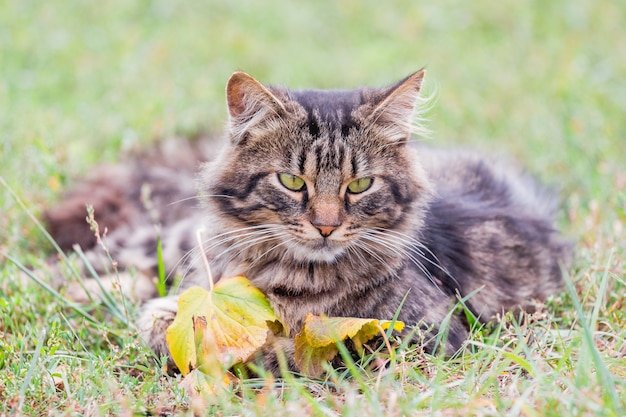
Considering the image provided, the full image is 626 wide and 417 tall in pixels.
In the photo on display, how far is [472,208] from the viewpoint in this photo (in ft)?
11.5

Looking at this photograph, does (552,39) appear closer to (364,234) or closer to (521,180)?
(521,180)

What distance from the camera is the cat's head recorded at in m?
2.77

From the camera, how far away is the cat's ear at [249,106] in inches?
110

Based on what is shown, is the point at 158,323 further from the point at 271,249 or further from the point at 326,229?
the point at 326,229

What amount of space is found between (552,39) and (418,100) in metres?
4.71

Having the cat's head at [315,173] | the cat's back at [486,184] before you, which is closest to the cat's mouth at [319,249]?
the cat's head at [315,173]

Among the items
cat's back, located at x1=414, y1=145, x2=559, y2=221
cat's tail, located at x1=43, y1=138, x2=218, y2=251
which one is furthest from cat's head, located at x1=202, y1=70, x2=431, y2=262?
cat's tail, located at x1=43, y1=138, x2=218, y2=251

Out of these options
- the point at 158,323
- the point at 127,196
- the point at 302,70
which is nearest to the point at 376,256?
the point at 158,323

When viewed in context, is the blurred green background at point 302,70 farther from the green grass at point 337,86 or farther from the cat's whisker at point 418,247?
the cat's whisker at point 418,247

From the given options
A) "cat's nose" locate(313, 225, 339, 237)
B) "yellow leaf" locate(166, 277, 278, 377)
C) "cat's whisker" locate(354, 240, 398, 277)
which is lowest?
"yellow leaf" locate(166, 277, 278, 377)

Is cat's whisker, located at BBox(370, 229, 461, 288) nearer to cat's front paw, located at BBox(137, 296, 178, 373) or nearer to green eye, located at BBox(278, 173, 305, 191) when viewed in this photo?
green eye, located at BBox(278, 173, 305, 191)

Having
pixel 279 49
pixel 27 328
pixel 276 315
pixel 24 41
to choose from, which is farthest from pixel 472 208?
pixel 24 41

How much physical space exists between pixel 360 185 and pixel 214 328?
786 millimetres

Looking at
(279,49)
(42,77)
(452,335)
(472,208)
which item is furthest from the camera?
(279,49)
